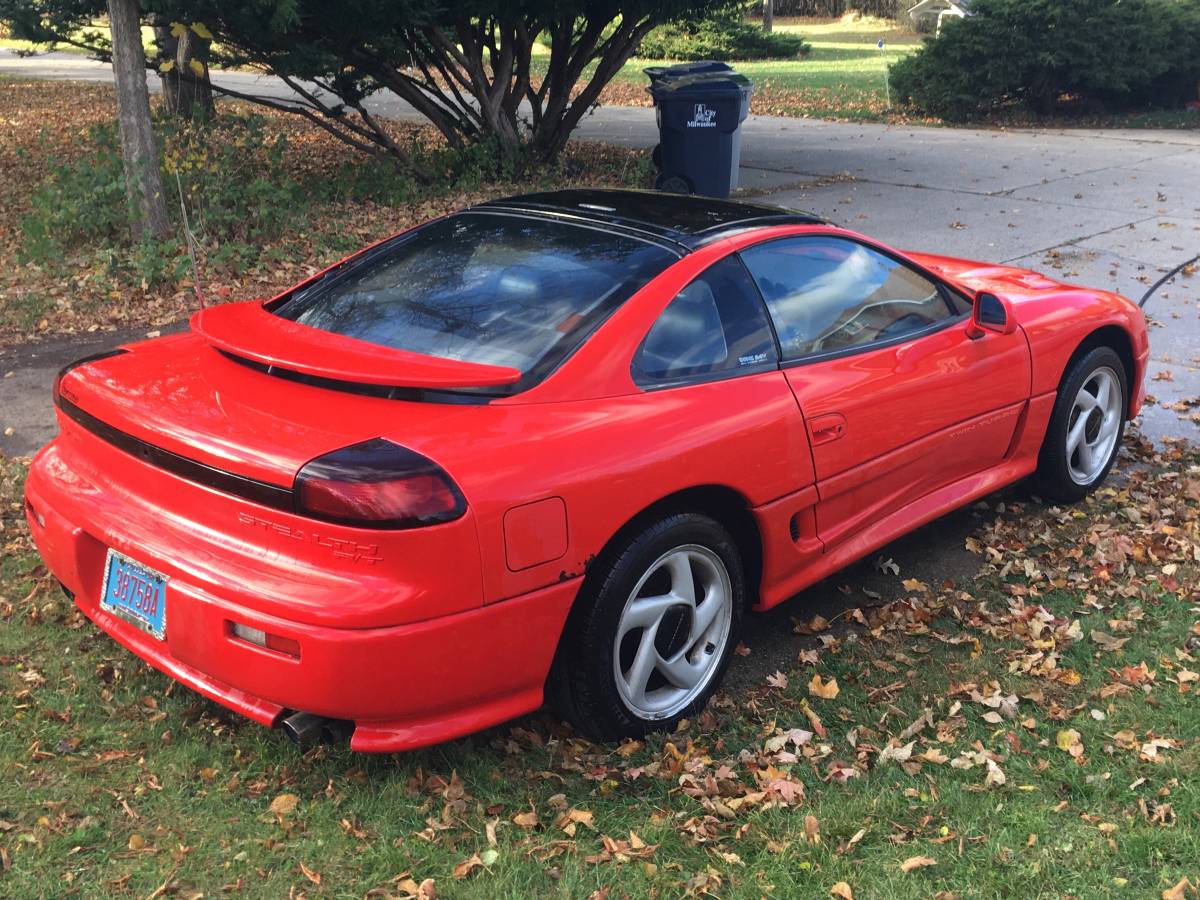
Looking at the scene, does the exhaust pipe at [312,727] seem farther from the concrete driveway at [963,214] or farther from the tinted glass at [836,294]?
the tinted glass at [836,294]

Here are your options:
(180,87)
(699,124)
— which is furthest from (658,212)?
(180,87)

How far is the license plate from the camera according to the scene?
3.05 meters

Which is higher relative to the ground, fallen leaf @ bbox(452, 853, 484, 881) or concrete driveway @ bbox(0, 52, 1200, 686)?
concrete driveway @ bbox(0, 52, 1200, 686)

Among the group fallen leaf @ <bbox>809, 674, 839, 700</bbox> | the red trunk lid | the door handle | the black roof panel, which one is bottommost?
fallen leaf @ <bbox>809, 674, 839, 700</bbox>

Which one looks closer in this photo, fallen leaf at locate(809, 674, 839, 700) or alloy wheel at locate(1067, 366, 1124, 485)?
fallen leaf at locate(809, 674, 839, 700)

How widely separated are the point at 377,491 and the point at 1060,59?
19.6 m

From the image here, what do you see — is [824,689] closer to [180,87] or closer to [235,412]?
[235,412]

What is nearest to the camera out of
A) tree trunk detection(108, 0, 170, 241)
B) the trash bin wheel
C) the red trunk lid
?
the red trunk lid

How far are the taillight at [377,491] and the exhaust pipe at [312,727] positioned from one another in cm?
55

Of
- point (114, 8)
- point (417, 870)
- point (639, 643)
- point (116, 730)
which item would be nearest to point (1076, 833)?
point (639, 643)

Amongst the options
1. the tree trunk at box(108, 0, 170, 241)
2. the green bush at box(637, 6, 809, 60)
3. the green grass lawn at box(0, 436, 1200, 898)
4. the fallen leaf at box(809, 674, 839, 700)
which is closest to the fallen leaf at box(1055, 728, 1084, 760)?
the green grass lawn at box(0, 436, 1200, 898)

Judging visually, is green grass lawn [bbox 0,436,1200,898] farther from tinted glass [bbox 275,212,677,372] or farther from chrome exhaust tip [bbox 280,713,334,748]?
tinted glass [bbox 275,212,677,372]

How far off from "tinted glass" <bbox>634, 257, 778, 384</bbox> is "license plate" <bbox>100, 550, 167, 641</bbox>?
1426mm

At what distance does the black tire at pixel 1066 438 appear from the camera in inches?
194
